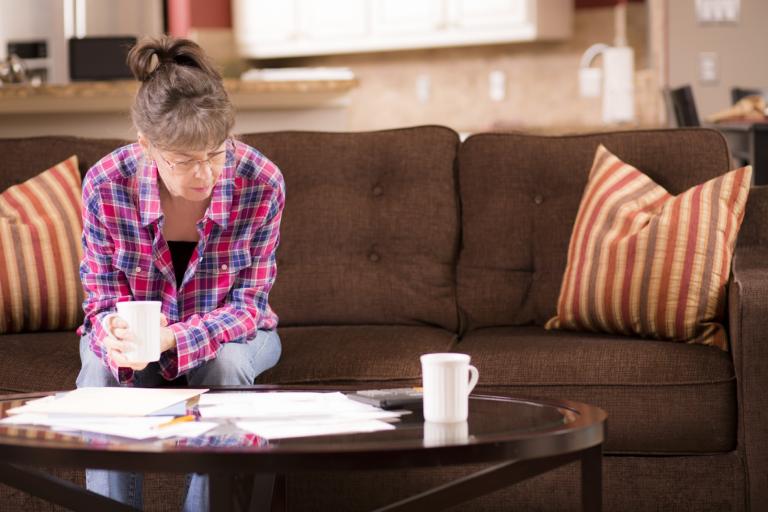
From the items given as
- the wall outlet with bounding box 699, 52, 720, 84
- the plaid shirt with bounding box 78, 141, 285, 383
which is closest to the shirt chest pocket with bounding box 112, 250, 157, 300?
the plaid shirt with bounding box 78, 141, 285, 383

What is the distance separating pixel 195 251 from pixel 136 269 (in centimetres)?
12

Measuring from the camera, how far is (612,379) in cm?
232

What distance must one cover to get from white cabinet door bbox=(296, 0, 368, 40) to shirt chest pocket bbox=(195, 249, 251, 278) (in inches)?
204

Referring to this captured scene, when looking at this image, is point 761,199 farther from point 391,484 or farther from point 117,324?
point 117,324

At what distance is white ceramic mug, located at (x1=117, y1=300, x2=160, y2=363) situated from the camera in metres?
1.69

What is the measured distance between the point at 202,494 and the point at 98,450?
47 centimetres

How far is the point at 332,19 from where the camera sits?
23.9 ft

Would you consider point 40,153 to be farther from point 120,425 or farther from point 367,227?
point 120,425

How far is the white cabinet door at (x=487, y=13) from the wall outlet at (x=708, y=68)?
4.24 ft

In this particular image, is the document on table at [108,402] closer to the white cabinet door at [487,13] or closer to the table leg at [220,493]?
the table leg at [220,493]

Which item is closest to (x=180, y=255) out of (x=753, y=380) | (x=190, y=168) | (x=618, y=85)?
(x=190, y=168)

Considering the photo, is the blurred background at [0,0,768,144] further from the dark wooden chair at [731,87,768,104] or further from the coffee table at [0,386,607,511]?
the coffee table at [0,386,607,511]

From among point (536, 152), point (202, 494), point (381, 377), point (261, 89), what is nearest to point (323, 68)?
point (261, 89)

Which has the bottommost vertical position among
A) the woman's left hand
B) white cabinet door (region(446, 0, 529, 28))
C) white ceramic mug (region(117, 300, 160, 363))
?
the woman's left hand
